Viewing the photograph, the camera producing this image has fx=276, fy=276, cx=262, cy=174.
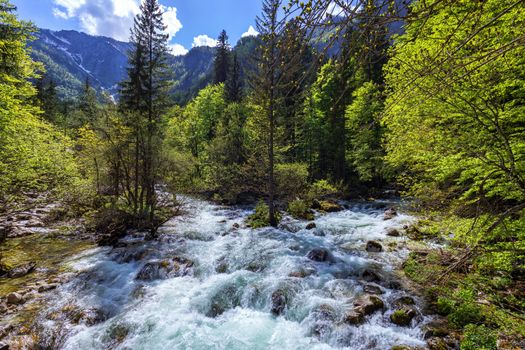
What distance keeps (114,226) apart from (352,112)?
22648 mm

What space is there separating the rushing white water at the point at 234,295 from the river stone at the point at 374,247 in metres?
0.25

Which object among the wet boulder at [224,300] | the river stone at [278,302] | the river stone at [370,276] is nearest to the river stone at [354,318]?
the river stone at [278,302]

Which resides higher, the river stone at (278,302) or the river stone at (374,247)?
the river stone at (374,247)

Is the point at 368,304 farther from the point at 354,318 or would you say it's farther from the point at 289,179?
the point at 289,179

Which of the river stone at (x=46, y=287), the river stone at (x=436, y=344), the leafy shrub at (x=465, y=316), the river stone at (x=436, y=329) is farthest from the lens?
the river stone at (x=46, y=287)

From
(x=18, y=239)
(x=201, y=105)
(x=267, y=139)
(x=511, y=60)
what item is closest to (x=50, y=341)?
(x=18, y=239)

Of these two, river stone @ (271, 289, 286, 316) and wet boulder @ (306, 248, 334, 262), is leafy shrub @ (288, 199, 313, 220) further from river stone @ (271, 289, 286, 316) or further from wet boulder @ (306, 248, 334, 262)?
river stone @ (271, 289, 286, 316)

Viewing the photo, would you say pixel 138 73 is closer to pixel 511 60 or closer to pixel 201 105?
pixel 201 105

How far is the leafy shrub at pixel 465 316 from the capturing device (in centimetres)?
630

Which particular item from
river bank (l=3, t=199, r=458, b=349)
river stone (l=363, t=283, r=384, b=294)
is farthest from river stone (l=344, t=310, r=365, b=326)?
river stone (l=363, t=283, r=384, b=294)

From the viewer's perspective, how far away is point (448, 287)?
297 inches

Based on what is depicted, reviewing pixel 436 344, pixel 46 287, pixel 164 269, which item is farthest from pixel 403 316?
pixel 46 287

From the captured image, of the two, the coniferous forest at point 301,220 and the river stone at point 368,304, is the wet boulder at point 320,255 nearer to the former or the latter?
the coniferous forest at point 301,220

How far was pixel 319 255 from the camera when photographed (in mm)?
10883
